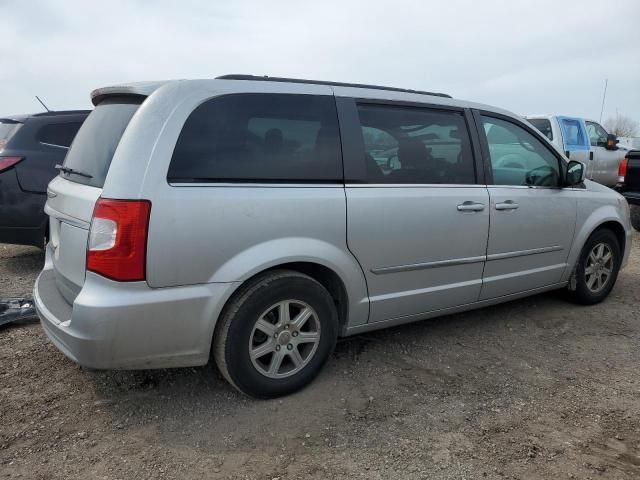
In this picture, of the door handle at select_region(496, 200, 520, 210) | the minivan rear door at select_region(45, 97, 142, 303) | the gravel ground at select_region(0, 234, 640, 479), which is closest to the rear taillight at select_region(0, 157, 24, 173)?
the gravel ground at select_region(0, 234, 640, 479)

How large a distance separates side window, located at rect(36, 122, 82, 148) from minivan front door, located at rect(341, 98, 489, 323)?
3712 millimetres

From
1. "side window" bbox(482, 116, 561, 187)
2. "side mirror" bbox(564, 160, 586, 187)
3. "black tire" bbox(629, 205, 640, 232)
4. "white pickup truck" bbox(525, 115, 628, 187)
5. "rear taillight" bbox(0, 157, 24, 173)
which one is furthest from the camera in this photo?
"white pickup truck" bbox(525, 115, 628, 187)

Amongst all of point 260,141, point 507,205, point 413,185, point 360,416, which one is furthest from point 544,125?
point 360,416

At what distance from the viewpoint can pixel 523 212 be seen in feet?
12.7

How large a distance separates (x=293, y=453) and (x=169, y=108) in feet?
5.85

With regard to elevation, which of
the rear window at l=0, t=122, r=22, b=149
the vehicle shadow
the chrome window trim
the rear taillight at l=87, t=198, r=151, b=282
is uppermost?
the rear window at l=0, t=122, r=22, b=149

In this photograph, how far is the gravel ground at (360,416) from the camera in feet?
7.88

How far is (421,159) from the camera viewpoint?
3422 mm

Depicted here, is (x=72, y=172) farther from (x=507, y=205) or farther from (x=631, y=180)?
(x=631, y=180)

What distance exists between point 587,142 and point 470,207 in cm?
876

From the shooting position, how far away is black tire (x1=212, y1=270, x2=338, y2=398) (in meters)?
2.71

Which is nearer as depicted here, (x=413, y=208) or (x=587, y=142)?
(x=413, y=208)

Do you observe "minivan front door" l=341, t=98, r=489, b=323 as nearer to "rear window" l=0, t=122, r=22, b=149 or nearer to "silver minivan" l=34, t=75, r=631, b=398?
"silver minivan" l=34, t=75, r=631, b=398

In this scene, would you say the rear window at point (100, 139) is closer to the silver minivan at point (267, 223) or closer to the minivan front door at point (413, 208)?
the silver minivan at point (267, 223)
